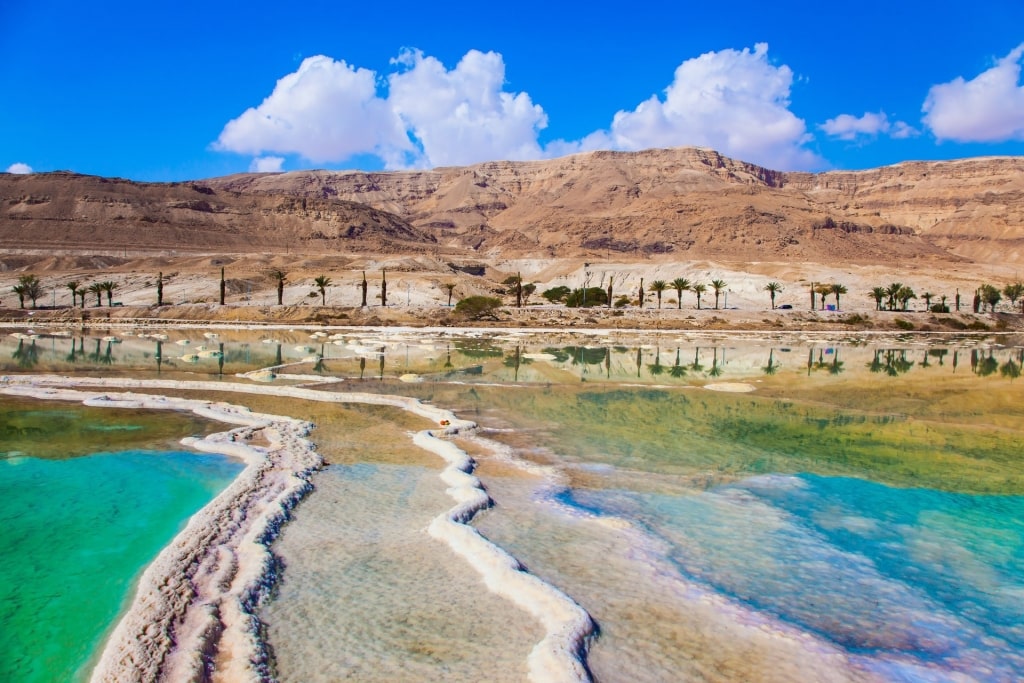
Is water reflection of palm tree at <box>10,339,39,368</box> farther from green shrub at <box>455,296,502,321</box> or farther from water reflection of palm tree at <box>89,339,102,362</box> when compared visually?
green shrub at <box>455,296,502,321</box>

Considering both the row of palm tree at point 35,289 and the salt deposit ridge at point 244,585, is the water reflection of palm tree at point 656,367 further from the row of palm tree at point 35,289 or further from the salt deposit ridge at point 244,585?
the row of palm tree at point 35,289

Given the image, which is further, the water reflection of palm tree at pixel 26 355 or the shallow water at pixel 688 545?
the water reflection of palm tree at pixel 26 355

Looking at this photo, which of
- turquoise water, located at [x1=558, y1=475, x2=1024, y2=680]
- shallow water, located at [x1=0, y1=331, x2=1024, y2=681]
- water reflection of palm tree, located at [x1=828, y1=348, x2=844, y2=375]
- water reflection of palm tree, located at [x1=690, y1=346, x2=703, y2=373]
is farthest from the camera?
water reflection of palm tree, located at [x1=828, y1=348, x2=844, y2=375]

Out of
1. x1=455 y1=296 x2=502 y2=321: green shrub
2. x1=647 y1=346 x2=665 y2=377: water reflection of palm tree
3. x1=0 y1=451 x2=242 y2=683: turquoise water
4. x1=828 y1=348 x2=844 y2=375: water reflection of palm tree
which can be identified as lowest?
x1=0 y1=451 x2=242 y2=683: turquoise water

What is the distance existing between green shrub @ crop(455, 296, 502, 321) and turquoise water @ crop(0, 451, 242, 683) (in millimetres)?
57642

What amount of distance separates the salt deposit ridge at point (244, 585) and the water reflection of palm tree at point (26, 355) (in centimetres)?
2459

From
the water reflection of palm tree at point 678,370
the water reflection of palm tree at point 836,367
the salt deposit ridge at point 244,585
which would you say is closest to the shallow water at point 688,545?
the salt deposit ridge at point 244,585

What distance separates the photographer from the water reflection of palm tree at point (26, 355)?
33.9 m

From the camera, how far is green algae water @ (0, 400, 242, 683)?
7.22 m

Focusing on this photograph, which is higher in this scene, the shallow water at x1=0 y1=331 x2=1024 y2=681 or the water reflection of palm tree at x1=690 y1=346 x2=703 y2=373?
the water reflection of palm tree at x1=690 y1=346 x2=703 y2=373

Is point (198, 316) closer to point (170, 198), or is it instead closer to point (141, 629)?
point (141, 629)

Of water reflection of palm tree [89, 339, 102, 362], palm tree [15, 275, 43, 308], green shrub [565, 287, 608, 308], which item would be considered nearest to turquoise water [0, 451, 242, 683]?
water reflection of palm tree [89, 339, 102, 362]

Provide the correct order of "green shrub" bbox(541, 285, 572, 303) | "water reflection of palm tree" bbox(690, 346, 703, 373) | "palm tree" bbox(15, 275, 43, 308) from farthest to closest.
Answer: "green shrub" bbox(541, 285, 572, 303) → "palm tree" bbox(15, 275, 43, 308) → "water reflection of palm tree" bbox(690, 346, 703, 373)

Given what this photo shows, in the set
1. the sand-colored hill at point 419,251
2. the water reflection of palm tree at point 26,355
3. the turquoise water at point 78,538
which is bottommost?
the turquoise water at point 78,538
